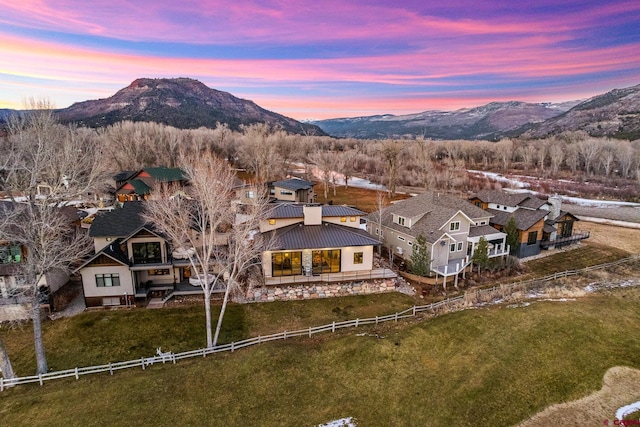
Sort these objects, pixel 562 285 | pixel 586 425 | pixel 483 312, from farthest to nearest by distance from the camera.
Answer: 1. pixel 562 285
2. pixel 483 312
3. pixel 586 425

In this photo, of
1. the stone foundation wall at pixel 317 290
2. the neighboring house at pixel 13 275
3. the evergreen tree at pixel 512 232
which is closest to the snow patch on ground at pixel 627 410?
the stone foundation wall at pixel 317 290

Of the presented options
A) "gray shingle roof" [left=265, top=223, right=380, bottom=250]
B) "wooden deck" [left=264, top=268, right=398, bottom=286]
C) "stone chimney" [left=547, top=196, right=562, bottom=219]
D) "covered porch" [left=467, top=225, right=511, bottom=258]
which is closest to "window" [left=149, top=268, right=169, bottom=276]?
"wooden deck" [left=264, top=268, right=398, bottom=286]

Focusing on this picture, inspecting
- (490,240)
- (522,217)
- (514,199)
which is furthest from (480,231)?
(514,199)

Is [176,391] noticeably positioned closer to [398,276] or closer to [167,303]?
[167,303]

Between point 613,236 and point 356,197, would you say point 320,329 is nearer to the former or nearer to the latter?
point 613,236

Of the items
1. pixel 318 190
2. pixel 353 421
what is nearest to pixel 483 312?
pixel 353 421

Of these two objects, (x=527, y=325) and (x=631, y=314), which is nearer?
(x=527, y=325)

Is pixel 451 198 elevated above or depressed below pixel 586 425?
above
